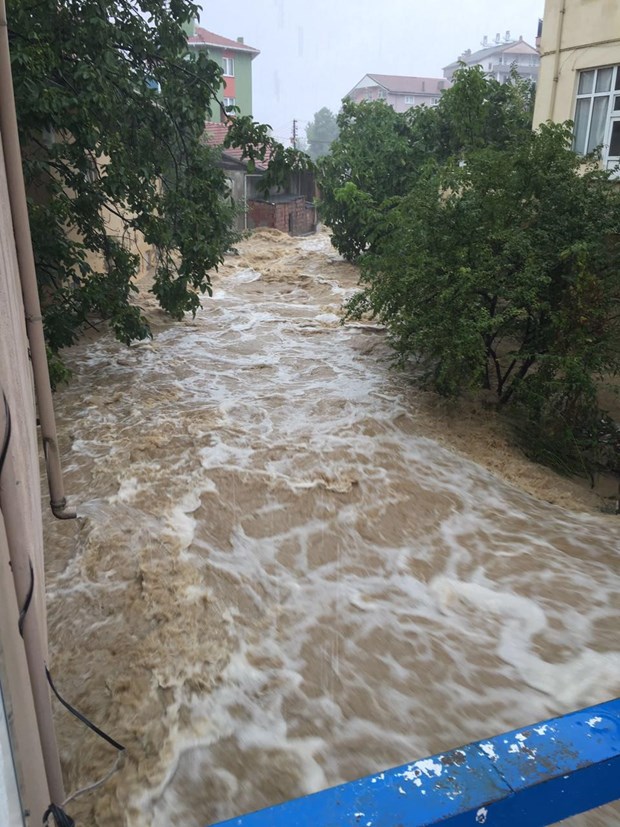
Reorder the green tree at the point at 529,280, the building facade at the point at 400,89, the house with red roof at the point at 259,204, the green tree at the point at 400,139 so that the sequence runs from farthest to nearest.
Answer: the building facade at the point at 400,89 → the house with red roof at the point at 259,204 → the green tree at the point at 400,139 → the green tree at the point at 529,280

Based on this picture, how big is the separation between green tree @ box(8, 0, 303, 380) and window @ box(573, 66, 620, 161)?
7.15 metres

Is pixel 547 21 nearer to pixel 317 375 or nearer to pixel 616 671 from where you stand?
pixel 317 375

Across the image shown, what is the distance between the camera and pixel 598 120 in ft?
37.0

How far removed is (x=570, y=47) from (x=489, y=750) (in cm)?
1330

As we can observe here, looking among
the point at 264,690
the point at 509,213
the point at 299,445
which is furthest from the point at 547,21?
the point at 264,690

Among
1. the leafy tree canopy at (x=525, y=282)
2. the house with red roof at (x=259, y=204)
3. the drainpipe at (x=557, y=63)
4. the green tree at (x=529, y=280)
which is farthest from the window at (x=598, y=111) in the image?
the house with red roof at (x=259, y=204)

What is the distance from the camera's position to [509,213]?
658 cm

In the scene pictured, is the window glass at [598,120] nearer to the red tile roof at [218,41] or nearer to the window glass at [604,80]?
the window glass at [604,80]

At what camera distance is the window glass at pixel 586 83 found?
1134 cm

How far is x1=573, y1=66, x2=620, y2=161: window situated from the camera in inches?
430

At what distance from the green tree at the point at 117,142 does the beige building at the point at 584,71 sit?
7.38m

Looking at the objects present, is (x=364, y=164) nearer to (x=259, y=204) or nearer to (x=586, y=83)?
(x=586, y=83)

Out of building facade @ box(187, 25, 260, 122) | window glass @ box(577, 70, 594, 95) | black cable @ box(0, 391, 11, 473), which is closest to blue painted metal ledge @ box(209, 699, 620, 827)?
black cable @ box(0, 391, 11, 473)

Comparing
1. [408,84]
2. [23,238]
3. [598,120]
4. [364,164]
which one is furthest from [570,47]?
[408,84]
